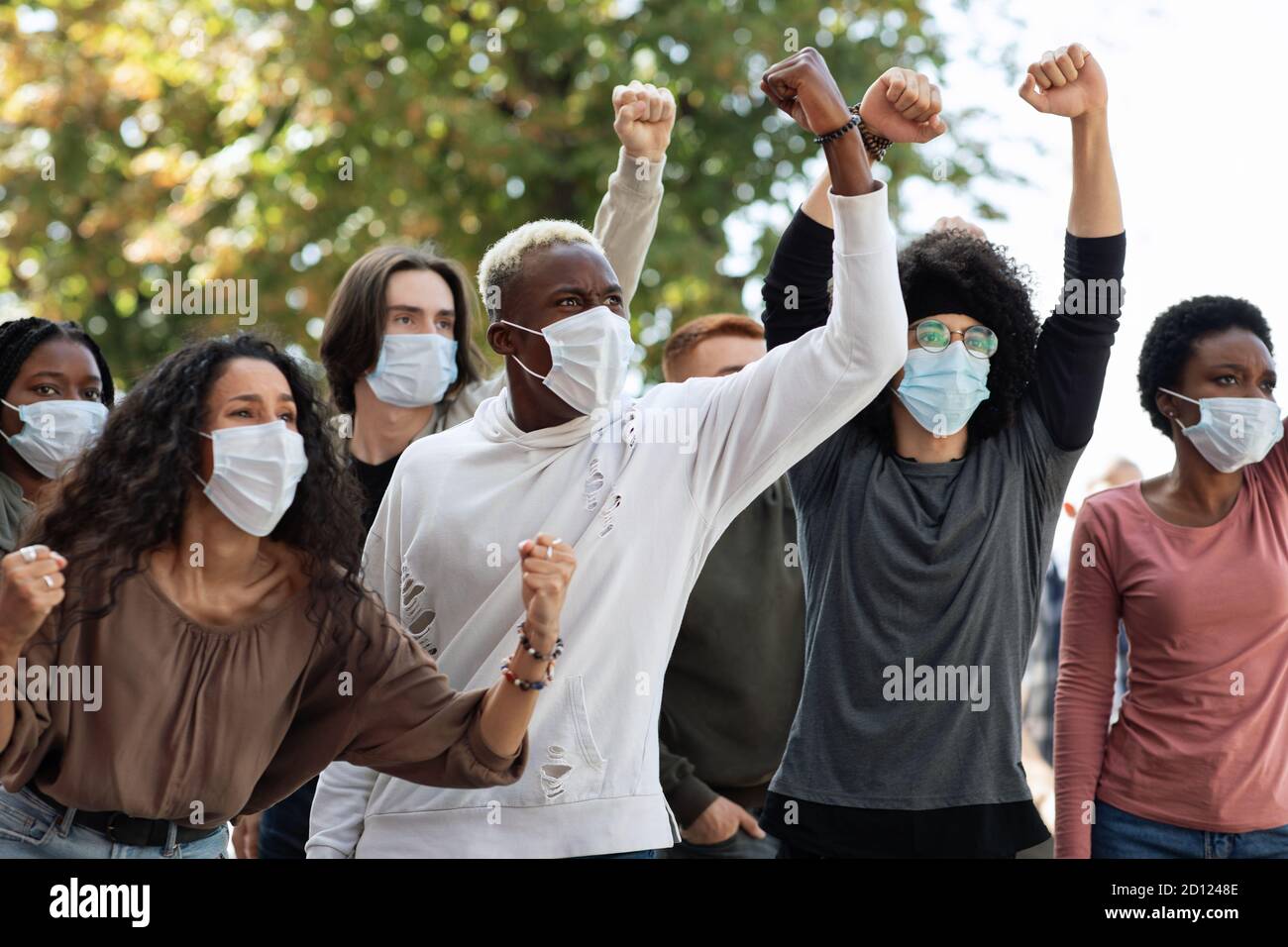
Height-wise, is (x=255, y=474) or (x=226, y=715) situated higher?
(x=255, y=474)

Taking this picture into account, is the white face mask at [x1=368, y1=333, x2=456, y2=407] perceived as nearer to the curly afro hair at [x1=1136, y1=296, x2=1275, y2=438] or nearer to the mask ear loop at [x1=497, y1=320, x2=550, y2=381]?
the mask ear loop at [x1=497, y1=320, x2=550, y2=381]

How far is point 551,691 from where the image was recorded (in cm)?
378

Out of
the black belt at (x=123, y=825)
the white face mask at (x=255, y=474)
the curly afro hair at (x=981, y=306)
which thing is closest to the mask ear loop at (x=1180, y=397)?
the curly afro hair at (x=981, y=306)

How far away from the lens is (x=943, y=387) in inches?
165

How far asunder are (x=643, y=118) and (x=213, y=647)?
1.97 m

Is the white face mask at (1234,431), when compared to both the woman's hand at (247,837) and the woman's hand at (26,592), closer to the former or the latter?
the woman's hand at (26,592)

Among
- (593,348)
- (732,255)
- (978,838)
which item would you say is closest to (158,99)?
(732,255)

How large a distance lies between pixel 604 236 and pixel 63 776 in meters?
2.27

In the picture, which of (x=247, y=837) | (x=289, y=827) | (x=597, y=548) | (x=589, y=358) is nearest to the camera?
(x=597, y=548)

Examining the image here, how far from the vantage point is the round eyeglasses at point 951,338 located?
14.1ft

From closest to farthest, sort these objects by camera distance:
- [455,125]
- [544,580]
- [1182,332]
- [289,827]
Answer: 1. [544,580]
2. [1182,332]
3. [289,827]
4. [455,125]

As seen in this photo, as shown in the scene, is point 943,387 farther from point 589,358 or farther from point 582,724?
point 582,724

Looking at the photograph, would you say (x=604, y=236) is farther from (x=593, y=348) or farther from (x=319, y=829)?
(x=319, y=829)

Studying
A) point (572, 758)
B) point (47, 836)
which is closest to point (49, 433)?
point (47, 836)
